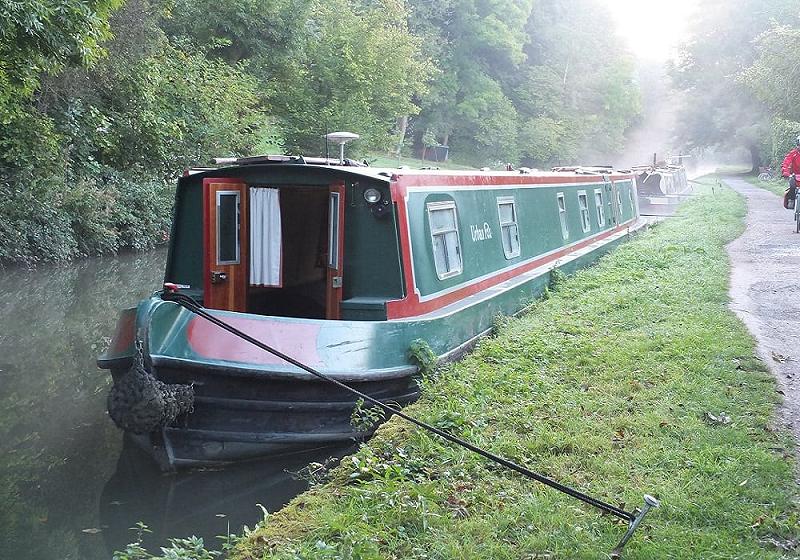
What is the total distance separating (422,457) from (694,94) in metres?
44.6

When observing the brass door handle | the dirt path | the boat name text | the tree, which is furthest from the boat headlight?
the tree

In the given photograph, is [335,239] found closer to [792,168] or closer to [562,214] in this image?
[562,214]

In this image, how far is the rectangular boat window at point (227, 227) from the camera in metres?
6.12

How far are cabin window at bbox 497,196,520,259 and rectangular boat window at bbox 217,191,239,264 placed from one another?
3162 millimetres

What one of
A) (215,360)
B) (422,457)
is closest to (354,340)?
(215,360)

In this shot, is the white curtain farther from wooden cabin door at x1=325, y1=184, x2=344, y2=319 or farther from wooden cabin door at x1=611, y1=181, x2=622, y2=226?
wooden cabin door at x1=611, y1=181, x2=622, y2=226

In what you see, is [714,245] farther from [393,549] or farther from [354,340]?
[393,549]

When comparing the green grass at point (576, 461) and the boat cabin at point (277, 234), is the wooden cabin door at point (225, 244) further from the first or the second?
the green grass at point (576, 461)

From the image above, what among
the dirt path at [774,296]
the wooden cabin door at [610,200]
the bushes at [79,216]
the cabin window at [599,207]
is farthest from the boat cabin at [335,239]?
the bushes at [79,216]

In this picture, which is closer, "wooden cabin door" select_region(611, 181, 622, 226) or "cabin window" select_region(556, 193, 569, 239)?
"cabin window" select_region(556, 193, 569, 239)

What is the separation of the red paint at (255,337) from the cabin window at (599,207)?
8870mm

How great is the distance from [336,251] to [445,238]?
49.3 inches

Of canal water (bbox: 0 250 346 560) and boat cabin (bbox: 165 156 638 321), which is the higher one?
boat cabin (bbox: 165 156 638 321)

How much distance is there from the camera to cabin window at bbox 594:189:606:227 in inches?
518
